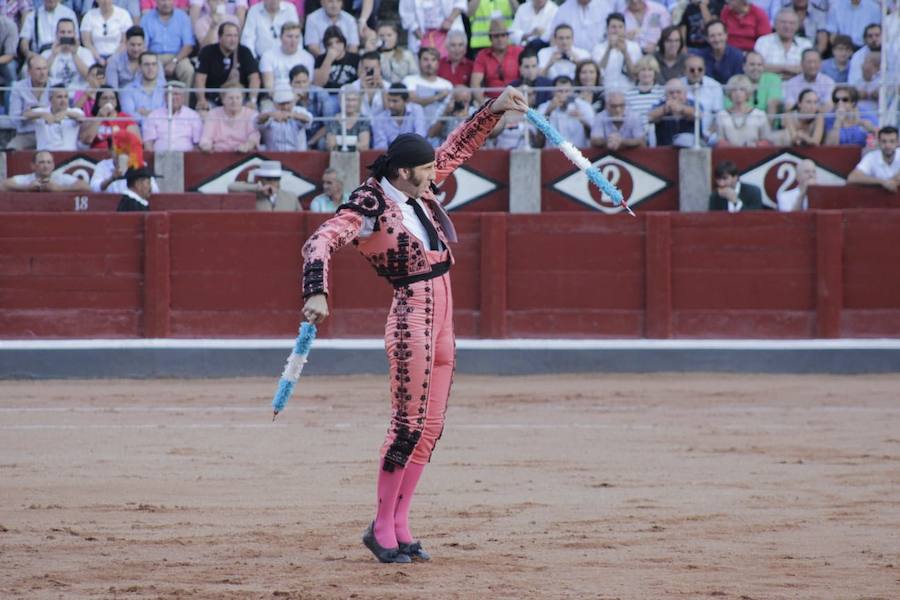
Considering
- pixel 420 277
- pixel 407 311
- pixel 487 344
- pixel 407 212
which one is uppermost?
pixel 407 212

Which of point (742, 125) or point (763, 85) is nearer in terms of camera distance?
point (763, 85)

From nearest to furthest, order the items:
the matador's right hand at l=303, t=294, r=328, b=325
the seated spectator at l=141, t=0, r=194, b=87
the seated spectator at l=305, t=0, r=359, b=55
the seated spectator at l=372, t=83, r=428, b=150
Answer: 1. the matador's right hand at l=303, t=294, r=328, b=325
2. the seated spectator at l=372, t=83, r=428, b=150
3. the seated spectator at l=141, t=0, r=194, b=87
4. the seated spectator at l=305, t=0, r=359, b=55

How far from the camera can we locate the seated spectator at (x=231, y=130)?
39.3ft

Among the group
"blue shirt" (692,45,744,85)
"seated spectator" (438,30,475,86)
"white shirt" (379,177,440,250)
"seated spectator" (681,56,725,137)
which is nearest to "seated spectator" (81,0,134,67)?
"seated spectator" (438,30,475,86)

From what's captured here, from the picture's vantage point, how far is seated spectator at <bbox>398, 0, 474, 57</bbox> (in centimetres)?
1242

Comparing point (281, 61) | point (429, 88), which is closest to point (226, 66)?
point (281, 61)

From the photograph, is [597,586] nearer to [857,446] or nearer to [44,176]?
[857,446]

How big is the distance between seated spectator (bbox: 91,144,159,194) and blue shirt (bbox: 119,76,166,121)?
0.34 m

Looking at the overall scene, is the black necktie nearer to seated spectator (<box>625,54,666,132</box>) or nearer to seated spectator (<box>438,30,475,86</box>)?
seated spectator (<box>625,54,666,132</box>)

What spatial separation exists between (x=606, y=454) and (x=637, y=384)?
3.18 meters

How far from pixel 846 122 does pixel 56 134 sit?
243 inches

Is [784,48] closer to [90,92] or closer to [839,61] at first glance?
[839,61]


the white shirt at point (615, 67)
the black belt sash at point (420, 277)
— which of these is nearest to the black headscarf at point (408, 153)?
the black belt sash at point (420, 277)

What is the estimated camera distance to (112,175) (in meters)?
11.9
